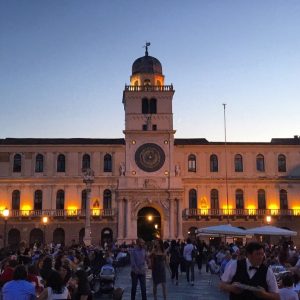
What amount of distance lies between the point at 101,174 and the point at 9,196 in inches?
384

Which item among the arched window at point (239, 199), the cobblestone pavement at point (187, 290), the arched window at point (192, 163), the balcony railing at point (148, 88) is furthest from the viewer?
the arched window at point (192, 163)

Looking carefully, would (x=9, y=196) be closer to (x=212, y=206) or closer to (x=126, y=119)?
(x=126, y=119)

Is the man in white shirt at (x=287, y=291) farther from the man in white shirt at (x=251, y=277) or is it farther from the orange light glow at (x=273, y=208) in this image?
the orange light glow at (x=273, y=208)

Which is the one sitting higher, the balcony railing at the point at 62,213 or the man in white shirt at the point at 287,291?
the balcony railing at the point at 62,213

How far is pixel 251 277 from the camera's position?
20.8 feet

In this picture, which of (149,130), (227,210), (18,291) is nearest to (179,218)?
(227,210)

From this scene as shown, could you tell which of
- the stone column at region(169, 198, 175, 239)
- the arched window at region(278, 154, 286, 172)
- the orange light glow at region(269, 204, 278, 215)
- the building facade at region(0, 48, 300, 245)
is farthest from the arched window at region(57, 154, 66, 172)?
the arched window at region(278, 154, 286, 172)

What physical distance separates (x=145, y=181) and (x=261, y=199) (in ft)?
42.1

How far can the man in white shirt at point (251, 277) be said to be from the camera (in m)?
6.25

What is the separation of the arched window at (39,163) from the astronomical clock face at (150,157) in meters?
10.3

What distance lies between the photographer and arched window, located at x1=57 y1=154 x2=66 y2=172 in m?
56.7

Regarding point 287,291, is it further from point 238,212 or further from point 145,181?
point 238,212

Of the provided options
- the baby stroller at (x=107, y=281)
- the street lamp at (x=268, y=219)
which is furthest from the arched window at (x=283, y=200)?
the baby stroller at (x=107, y=281)

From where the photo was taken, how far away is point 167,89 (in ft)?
183
